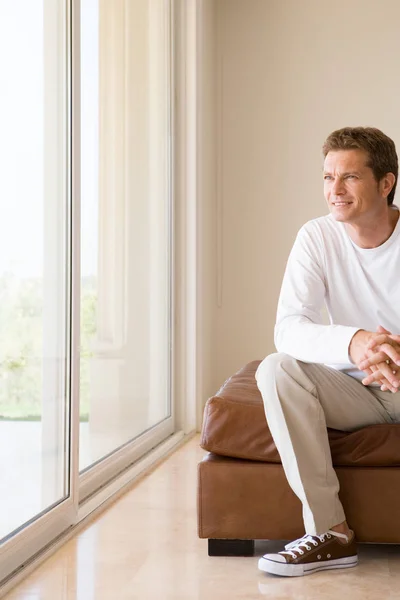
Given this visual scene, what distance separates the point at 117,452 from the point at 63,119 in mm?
1423

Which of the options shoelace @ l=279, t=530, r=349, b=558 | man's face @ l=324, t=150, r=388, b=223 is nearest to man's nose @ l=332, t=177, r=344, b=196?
man's face @ l=324, t=150, r=388, b=223

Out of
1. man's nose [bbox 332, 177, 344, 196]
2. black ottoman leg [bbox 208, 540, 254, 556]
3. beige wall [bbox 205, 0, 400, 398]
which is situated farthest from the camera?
beige wall [bbox 205, 0, 400, 398]

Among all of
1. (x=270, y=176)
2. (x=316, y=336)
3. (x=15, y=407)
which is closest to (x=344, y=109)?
(x=270, y=176)

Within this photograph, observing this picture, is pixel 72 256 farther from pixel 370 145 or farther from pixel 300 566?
pixel 300 566

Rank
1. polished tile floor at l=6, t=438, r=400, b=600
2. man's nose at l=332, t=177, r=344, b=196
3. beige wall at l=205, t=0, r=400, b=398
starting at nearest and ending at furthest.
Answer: polished tile floor at l=6, t=438, r=400, b=600 → man's nose at l=332, t=177, r=344, b=196 → beige wall at l=205, t=0, r=400, b=398

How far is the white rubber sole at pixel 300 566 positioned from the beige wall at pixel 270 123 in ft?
9.27

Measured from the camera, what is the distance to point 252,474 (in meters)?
2.20

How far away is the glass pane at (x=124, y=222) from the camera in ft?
9.66

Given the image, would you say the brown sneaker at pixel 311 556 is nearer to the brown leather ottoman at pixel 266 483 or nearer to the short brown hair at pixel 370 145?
the brown leather ottoman at pixel 266 483

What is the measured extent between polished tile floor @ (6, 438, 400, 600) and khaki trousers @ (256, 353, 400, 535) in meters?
0.17

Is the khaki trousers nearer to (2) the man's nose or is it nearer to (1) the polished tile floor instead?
(1) the polished tile floor

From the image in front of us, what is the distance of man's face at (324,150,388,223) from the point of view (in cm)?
232

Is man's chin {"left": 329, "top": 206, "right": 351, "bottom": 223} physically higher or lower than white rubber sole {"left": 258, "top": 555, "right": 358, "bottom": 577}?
higher

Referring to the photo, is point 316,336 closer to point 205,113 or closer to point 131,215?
point 131,215
